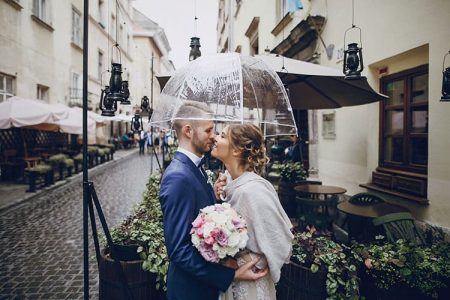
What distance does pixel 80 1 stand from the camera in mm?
16797

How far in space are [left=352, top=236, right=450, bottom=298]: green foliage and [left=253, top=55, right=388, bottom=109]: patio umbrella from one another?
2141 mm

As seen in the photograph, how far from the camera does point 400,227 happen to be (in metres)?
3.48

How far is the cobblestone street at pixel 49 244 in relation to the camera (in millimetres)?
3734

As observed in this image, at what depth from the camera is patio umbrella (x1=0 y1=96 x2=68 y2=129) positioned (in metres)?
8.42

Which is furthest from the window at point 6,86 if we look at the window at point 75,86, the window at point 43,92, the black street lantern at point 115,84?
the black street lantern at point 115,84

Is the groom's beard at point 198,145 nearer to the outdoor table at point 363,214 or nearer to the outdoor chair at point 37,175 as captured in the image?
the outdoor table at point 363,214

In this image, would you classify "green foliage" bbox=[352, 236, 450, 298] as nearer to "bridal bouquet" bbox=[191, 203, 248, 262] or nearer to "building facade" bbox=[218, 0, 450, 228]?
"bridal bouquet" bbox=[191, 203, 248, 262]

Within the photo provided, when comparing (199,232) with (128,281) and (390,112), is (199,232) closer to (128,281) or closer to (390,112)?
(128,281)

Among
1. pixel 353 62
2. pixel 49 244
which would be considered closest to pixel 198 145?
pixel 353 62

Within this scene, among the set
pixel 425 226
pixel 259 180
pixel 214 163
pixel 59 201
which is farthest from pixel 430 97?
pixel 59 201

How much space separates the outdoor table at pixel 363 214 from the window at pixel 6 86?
1120cm

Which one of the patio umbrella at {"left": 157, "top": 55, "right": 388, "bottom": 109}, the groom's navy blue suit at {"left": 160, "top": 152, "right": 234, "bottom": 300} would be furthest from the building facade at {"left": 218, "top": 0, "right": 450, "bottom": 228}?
the groom's navy blue suit at {"left": 160, "top": 152, "right": 234, "bottom": 300}

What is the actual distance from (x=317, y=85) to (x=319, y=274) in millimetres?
3158

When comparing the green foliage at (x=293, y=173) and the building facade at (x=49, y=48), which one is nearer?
the green foliage at (x=293, y=173)
